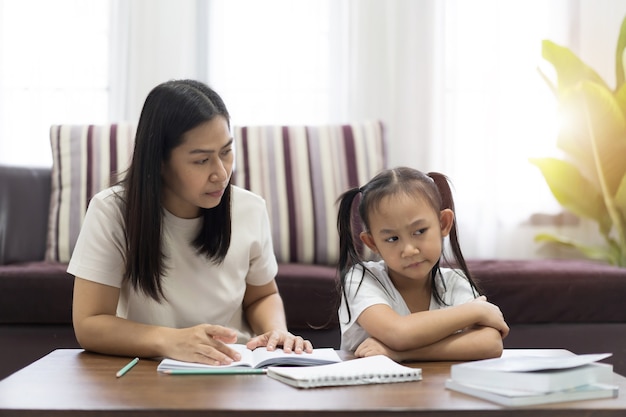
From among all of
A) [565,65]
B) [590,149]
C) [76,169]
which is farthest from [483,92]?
[76,169]

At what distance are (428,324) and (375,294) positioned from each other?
0.16 meters

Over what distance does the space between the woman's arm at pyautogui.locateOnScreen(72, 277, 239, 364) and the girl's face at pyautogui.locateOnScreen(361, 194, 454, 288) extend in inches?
13.5

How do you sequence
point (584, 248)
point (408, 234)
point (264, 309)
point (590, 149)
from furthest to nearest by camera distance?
point (584, 248)
point (590, 149)
point (264, 309)
point (408, 234)

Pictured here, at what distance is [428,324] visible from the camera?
1365mm

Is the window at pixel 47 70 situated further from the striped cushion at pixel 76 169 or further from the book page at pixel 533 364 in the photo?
the book page at pixel 533 364

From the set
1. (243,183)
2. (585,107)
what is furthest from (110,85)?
(585,107)

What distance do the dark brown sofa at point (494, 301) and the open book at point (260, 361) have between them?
0.92 m

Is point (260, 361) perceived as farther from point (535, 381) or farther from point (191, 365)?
point (535, 381)

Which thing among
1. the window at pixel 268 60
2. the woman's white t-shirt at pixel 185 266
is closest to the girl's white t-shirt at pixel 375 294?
the woman's white t-shirt at pixel 185 266

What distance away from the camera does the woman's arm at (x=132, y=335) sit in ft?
4.22

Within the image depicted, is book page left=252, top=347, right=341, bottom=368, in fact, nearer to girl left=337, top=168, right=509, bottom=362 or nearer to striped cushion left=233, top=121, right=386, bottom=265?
girl left=337, top=168, right=509, bottom=362

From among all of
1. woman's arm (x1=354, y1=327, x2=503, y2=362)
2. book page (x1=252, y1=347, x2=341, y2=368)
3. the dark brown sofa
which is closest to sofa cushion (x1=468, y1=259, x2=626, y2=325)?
the dark brown sofa

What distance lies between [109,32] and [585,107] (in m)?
1.84
